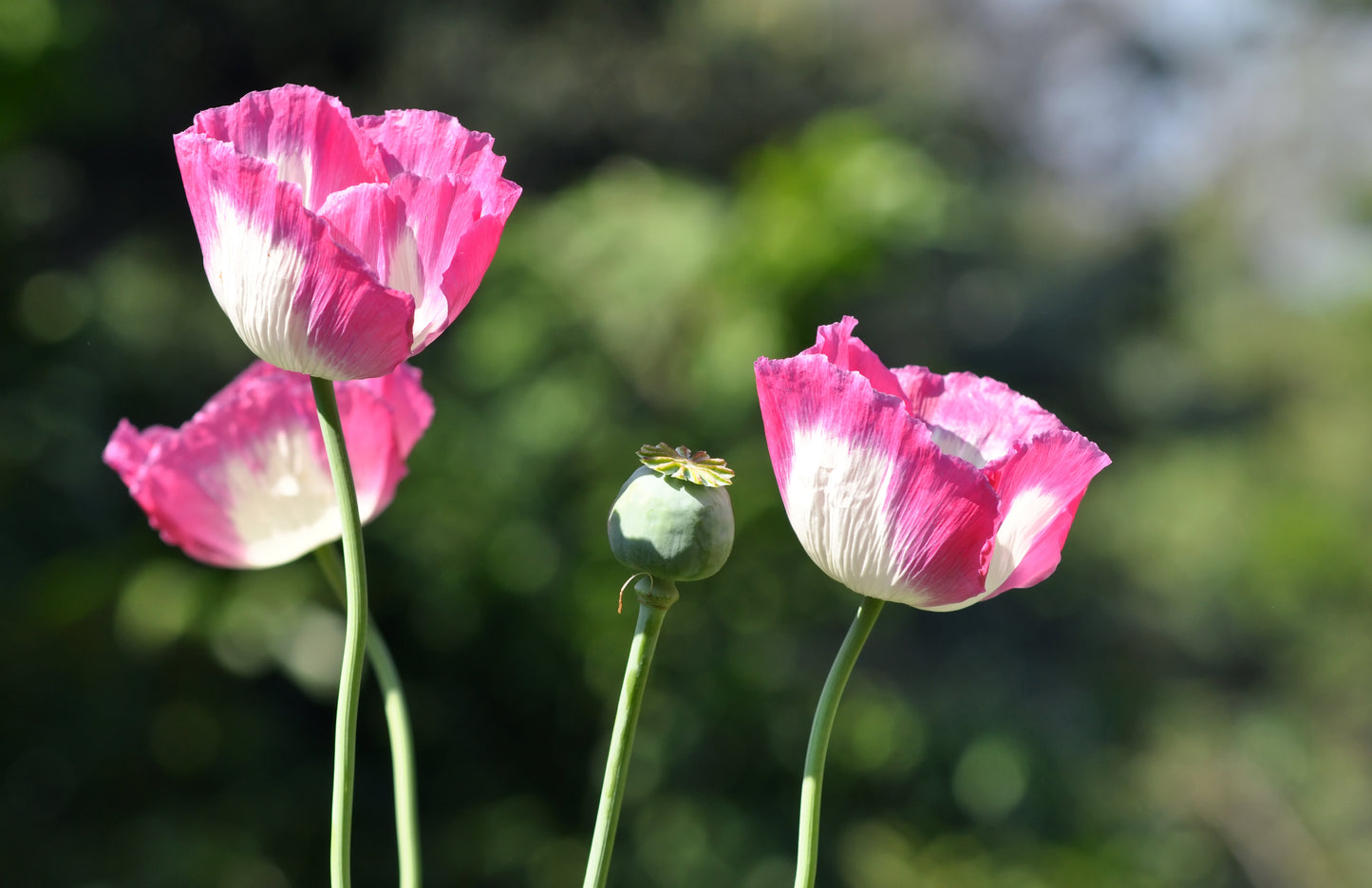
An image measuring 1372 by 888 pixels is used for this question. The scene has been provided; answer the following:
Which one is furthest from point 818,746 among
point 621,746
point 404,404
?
point 404,404

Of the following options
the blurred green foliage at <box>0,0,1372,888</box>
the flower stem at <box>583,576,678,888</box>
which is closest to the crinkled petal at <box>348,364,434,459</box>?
the flower stem at <box>583,576,678,888</box>

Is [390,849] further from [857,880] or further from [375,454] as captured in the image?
[375,454]

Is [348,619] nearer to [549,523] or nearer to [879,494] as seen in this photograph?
[879,494]

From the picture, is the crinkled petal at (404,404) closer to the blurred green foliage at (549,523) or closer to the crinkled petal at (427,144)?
the crinkled petal at (427,144)

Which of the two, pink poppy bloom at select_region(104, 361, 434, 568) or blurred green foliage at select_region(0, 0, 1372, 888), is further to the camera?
blurred green foliage at select_region(0, 0, 1372, 888)

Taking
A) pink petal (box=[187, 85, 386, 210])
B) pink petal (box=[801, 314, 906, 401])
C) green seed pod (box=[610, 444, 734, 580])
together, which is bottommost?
green seed pod (box=[610, 444, 734, 580])

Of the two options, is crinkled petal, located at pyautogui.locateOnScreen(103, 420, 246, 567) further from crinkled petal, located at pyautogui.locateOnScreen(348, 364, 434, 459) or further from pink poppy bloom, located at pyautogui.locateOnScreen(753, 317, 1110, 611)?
pink poppy bloom, located at pyautogui.locateOnScreen(753, 317, 1110, 611)

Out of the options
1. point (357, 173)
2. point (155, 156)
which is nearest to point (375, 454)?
point (357, 173)
